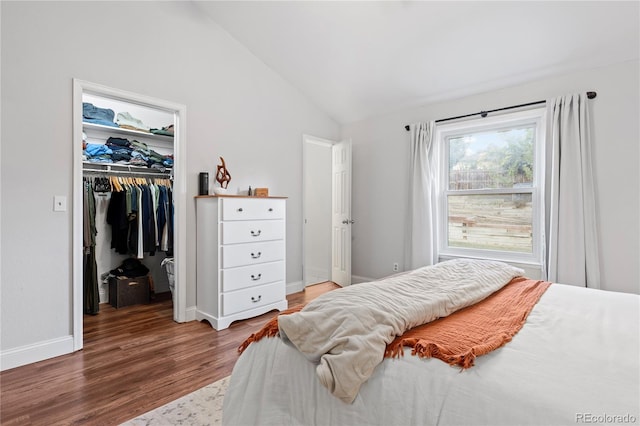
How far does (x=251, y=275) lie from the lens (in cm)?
313

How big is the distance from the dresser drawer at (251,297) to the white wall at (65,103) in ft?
1.49

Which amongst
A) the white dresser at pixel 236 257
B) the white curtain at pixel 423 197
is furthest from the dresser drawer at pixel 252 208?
the white curtain at pixel 423 197

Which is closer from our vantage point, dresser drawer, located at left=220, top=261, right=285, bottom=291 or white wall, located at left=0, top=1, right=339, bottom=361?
white wall, located at left=0, top=1, right=339, bottom=361

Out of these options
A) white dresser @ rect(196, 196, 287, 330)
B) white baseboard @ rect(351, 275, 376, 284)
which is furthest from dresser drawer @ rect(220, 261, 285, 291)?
white baseboard @ rect(351, 275, 376, 284)

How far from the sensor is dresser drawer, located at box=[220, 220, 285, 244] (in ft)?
9.61

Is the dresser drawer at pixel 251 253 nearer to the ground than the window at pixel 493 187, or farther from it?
nearer to the ground

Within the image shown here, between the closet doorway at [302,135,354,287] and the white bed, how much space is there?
3003mm

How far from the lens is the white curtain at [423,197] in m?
3.64

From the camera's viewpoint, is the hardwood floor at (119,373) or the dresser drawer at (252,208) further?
the dresser drawer at (252,208)

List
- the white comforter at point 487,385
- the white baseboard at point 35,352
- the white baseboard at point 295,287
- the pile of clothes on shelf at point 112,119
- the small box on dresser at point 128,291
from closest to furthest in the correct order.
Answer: the white comforter at point 487,385 < the white baseboard at point 35,352 < the pile of clothes on shelf at point 112,119 < the small box on dresser at point 128,291 < the white baseboard at point 295,287

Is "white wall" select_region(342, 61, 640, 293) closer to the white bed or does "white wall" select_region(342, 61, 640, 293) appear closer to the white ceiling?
the white ceiling

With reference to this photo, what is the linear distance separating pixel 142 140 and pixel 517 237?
4.37m

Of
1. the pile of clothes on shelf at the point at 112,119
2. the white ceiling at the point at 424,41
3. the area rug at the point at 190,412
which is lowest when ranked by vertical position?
the area rug at the point at 190,412

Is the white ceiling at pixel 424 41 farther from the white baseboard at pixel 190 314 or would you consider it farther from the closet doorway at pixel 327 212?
the white baseboard at pixel 190 314
